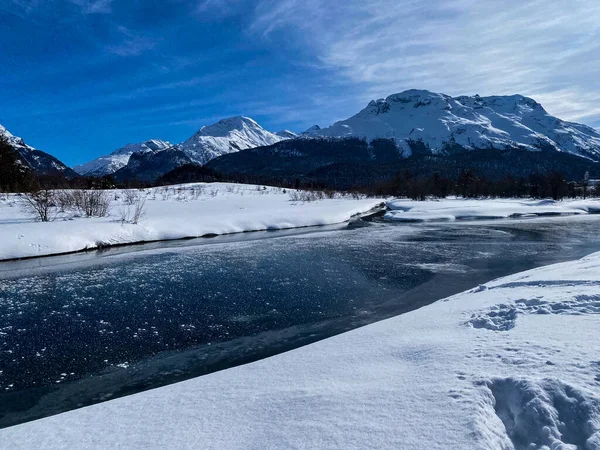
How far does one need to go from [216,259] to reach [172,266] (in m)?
1.82

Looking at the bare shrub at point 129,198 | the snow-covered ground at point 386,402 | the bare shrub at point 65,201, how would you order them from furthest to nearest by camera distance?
the bare shrub at point 129,198, the bare shrub at point 65,201, the snow-covered ground at point 386,402

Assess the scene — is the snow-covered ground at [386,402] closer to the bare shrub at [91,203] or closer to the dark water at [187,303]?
the dark water at [187,303]

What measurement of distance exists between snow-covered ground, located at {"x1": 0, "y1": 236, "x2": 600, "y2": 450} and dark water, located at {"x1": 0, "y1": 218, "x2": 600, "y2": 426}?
1767 mm

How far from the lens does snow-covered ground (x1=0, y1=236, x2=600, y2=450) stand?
8.87ft

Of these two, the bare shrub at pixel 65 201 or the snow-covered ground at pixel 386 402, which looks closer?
the snow-covered ground at pixel 386 402

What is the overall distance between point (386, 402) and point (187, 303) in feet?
21.8

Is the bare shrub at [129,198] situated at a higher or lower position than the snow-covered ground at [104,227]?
higher

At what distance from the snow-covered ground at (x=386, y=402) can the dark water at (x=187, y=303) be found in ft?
5.80

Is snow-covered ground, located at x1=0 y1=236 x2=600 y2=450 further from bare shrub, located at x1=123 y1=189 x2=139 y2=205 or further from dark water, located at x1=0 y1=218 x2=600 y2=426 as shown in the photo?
bare shrub, located at x1=123 y1=189 x2=139 y2=205

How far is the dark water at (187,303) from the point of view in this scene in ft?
18.4

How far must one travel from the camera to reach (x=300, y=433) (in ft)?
9.19

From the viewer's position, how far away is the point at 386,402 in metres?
3.14

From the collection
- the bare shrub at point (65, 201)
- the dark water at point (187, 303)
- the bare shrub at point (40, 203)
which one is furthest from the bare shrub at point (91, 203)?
the dark water at point (187, 303)

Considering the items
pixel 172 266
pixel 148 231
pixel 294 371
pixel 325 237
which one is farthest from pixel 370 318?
pixel 148 231
